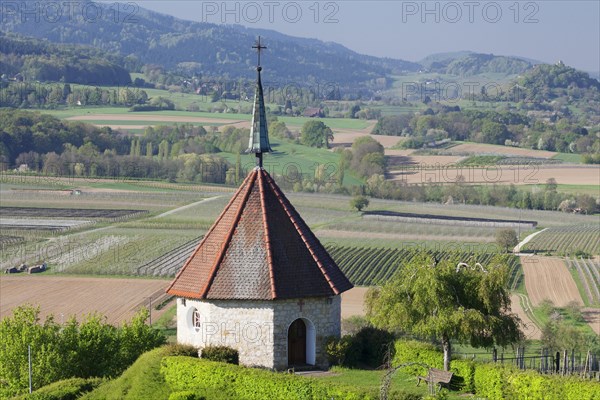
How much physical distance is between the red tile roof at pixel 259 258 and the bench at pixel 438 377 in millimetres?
2956

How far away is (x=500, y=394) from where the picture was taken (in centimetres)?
2295

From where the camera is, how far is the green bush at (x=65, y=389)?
24.6 m

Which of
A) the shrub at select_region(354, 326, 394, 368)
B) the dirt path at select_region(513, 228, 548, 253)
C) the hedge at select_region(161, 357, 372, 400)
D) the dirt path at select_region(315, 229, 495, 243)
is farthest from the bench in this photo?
the dirt path at select_region(315, 229, 495, 243)

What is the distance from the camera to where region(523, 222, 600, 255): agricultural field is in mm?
83812

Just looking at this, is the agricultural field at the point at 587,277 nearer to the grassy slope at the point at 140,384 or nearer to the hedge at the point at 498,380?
the hedge at the point at 498,380

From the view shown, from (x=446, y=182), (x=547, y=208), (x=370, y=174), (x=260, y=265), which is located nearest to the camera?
(x=260, y=265)

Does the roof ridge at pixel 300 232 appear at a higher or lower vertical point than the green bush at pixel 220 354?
higher

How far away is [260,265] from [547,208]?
9232cm

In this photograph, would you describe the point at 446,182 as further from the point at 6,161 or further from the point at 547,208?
the point at 6,161

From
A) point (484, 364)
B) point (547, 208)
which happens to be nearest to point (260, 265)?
point (484, 364)

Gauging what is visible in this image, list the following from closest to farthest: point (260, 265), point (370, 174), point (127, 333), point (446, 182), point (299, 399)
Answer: point (299, 399) < point (260, 265) < point (127, 333) < point (446, 182) < point (370, 174)

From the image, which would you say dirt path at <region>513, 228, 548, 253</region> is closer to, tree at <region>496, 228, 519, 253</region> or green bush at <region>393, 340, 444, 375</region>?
tree at <region>496, 228, 519, 253</region>

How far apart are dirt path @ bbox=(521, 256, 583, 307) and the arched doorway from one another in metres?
39.5

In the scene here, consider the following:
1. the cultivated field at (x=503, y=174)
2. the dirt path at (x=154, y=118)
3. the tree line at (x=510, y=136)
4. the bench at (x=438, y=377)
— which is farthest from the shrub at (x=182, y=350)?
the dirt path at (x=154, y=118)
